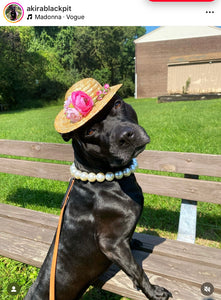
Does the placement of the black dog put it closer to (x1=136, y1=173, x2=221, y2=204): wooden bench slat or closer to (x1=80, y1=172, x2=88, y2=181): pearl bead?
(x1=80, y1=172, x2=88, y2=181): pearl bead

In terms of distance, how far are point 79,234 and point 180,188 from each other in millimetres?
1310

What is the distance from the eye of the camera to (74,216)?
5.22ft

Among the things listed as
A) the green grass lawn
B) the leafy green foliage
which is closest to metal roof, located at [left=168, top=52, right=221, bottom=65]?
the leafy green foliage

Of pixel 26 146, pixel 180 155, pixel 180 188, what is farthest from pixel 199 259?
pixel 26 146

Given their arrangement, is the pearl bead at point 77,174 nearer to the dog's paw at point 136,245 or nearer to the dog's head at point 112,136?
the dog's head at point 112,136

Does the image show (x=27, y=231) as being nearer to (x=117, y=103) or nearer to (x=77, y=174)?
(x=77, y=174)

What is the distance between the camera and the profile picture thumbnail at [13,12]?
3.30 metres

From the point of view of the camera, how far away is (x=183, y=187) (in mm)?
2506

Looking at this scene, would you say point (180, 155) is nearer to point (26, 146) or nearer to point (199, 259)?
point (199, 259)

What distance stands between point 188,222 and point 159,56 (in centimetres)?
3165

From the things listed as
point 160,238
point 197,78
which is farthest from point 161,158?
point 197,78

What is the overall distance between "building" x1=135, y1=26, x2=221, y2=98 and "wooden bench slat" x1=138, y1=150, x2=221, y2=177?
25.6 meters

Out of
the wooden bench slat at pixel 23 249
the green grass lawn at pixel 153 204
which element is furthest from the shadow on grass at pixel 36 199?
the wooden bench slat at pixel 23 249

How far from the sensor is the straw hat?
132 cm
